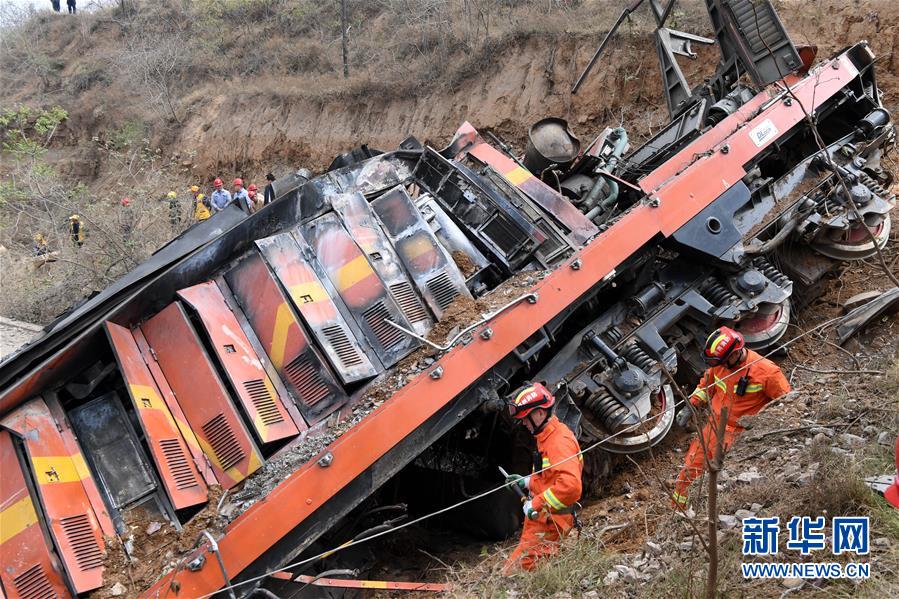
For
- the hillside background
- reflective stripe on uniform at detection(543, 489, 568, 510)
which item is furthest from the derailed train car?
the hillside background

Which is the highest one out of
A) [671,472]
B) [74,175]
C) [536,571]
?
[74,175]

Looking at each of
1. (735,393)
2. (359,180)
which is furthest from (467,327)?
(735,393)

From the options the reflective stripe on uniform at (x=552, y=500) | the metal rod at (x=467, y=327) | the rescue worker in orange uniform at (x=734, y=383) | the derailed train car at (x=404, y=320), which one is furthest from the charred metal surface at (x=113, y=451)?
the rescue worker in orange uniform at (x=734, y=383)

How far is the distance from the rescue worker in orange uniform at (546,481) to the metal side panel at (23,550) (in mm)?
2285

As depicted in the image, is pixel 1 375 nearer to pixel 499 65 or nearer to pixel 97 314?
pixel 97 314

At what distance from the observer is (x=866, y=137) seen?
624cm

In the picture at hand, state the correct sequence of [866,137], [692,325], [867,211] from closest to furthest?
[692,325] → [867,211] → [866,137]

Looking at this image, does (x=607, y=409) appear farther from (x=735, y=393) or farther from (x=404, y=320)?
(x=404, y=320)

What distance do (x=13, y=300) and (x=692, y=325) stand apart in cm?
873

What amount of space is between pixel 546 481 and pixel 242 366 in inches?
75.5

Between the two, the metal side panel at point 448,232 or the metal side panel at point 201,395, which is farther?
the metal side panel at point 448,232

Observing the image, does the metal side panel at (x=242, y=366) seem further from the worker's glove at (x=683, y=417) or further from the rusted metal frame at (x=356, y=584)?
the worker's glove at (x=683, y=417)

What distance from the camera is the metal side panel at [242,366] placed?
4.12m

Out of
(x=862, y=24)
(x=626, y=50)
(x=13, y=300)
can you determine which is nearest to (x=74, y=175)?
(x=13, y=300)
